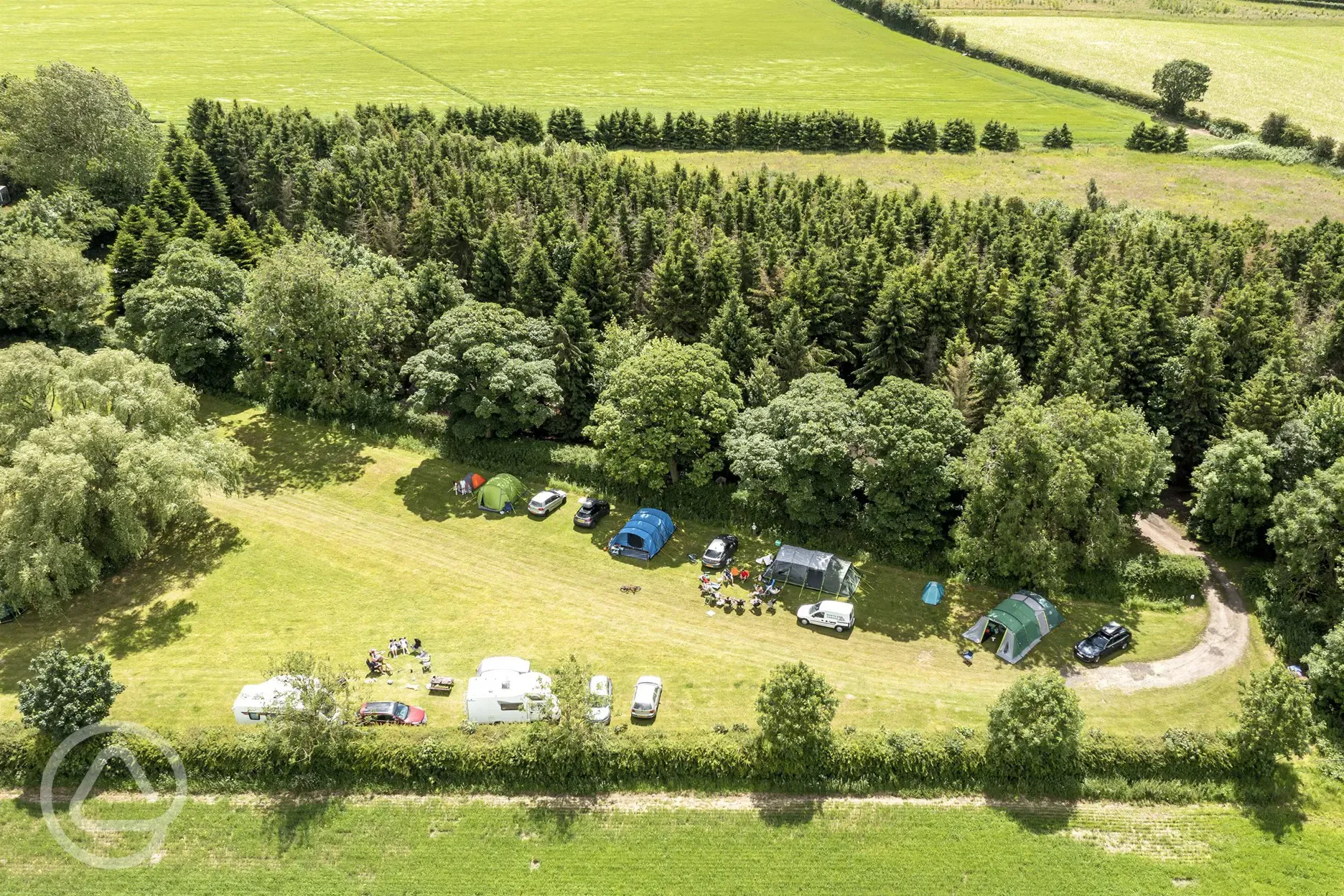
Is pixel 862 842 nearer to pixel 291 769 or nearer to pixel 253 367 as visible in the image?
pixel 291 769

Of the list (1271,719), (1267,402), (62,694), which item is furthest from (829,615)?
(62,694)

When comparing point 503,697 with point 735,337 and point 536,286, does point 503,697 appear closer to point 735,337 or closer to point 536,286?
point 735,337

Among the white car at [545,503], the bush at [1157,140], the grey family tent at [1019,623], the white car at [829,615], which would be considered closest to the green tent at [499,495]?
the white car at [545,503]

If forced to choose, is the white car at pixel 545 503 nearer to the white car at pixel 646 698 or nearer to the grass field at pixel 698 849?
the white car at pixel 646 698

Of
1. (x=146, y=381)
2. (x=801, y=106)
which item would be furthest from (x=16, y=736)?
(x=801, y=106)

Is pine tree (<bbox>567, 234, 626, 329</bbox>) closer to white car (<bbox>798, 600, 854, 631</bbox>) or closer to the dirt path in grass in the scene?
white car (<bbox>798, 600, 854, 631</bbox>)

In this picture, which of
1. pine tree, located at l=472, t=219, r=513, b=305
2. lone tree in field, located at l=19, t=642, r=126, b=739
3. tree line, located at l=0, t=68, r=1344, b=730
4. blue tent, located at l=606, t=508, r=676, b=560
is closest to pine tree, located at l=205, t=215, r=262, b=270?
tree line, located at l=0, t=68, r=1344, b=730
